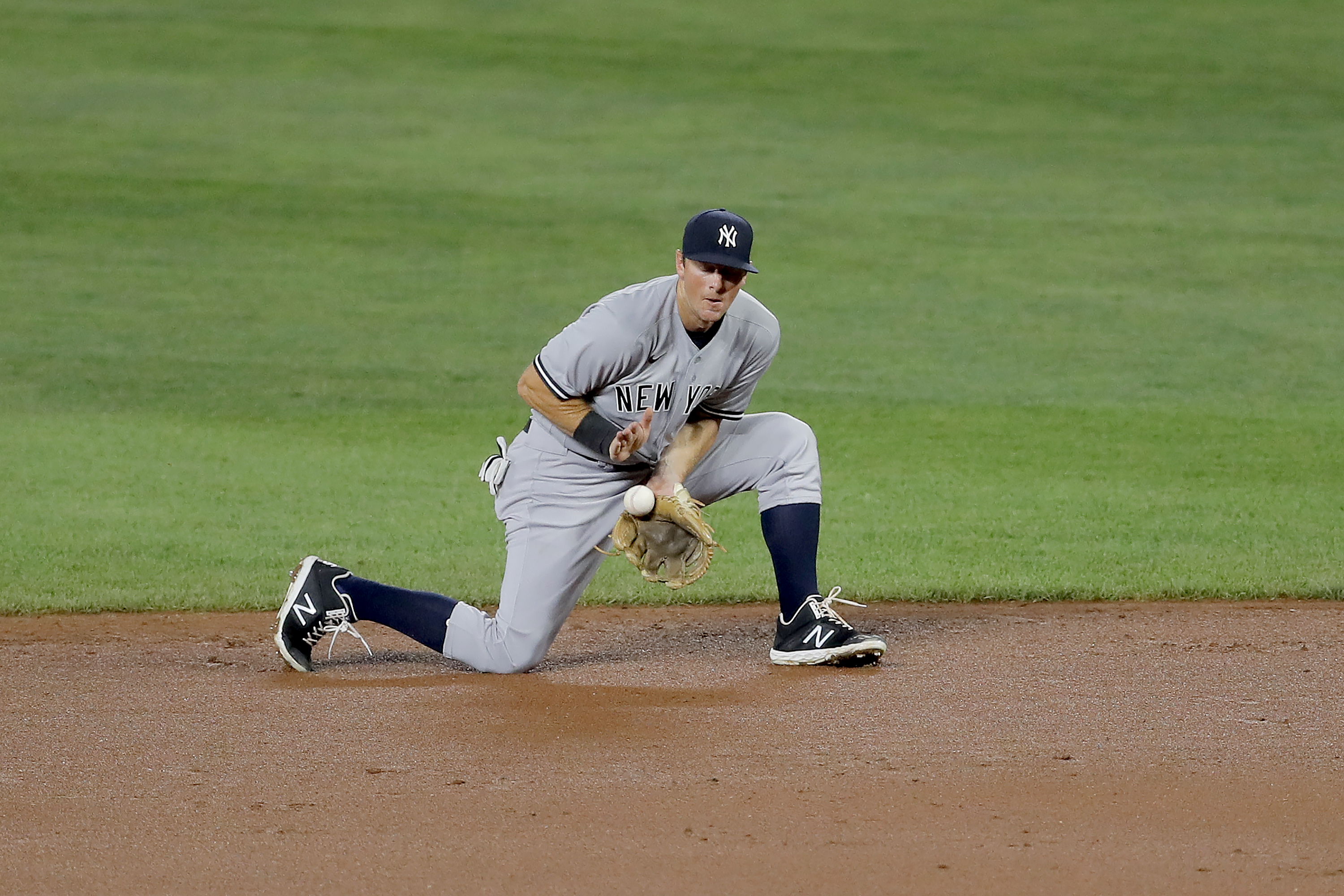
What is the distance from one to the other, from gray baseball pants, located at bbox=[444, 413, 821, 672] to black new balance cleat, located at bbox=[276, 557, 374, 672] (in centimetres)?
38

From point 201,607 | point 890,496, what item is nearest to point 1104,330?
point 890,496

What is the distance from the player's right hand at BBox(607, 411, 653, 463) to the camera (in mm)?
5086

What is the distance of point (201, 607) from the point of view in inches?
258

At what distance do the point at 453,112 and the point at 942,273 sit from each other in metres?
9.33

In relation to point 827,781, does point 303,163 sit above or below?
above

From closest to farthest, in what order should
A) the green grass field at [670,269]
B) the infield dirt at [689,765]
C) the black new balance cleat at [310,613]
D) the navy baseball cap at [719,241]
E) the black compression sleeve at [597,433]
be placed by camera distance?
1. the infield dirt at [689,765]
2. the navy baseball cap at [719,241]
3. the black compression sleeve at [597,433]
4. the black new balance cleat at [310,613]
5. the green grass field at [670,269]

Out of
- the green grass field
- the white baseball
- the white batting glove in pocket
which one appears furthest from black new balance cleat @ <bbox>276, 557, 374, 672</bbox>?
the green grass field

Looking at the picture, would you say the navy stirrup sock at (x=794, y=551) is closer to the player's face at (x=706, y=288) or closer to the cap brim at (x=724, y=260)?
the player's face at (x=706, y=288)

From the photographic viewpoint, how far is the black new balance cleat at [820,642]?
5.24 m

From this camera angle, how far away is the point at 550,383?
5223 mm

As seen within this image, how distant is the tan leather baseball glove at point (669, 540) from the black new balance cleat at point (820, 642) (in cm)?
35

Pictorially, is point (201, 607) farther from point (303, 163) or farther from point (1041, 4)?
point (1041, 4)

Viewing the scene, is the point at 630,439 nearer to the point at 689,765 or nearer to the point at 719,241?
the point at 719,241

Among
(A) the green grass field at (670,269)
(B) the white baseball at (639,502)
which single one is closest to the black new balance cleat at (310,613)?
(B) the white baseball at (639,502)
